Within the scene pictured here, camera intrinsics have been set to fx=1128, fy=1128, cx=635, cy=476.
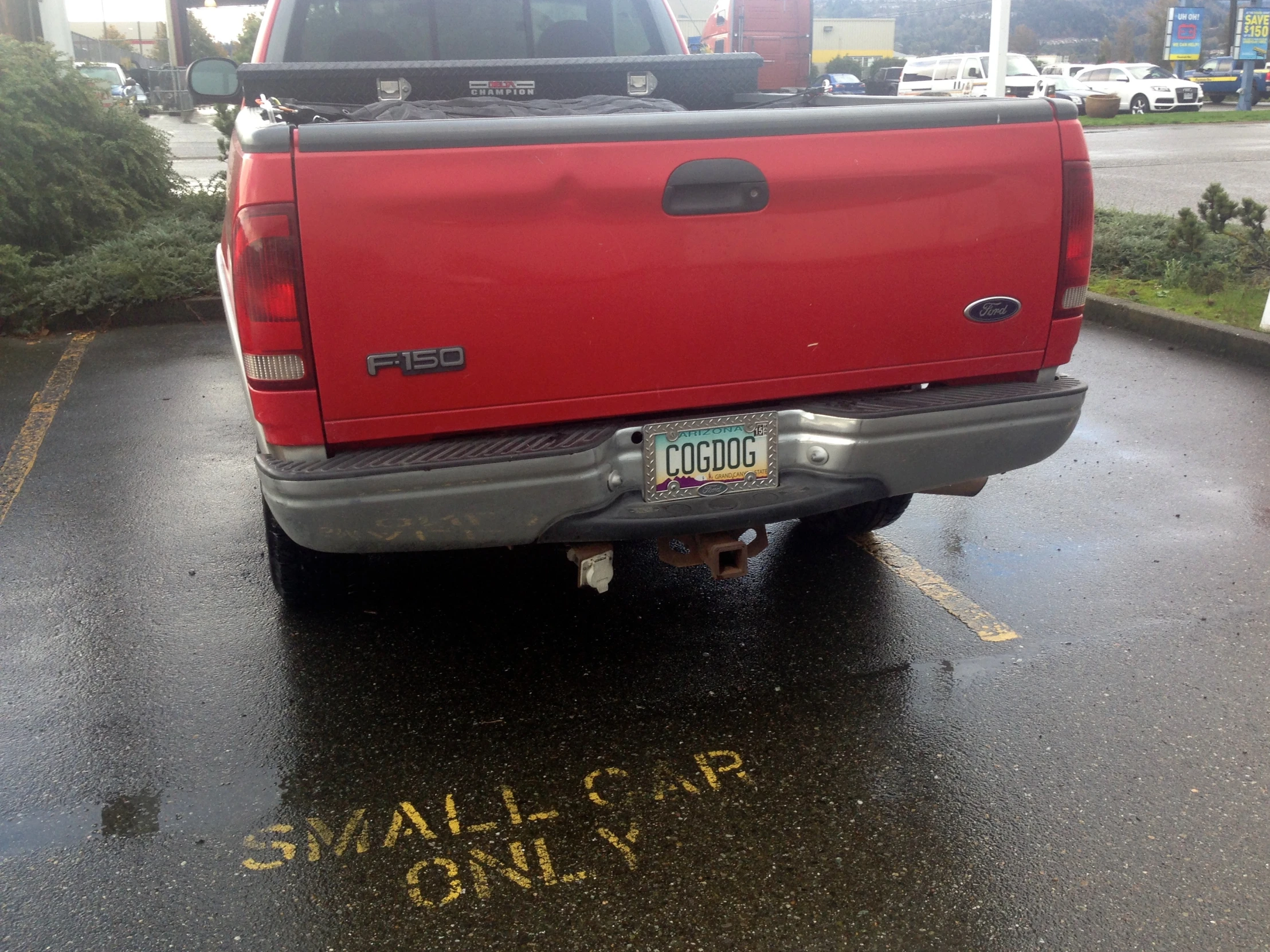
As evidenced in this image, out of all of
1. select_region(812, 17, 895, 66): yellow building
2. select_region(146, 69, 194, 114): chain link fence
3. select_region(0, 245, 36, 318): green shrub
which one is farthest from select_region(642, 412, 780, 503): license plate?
select_region(812, 17, 895, 66): yellow building

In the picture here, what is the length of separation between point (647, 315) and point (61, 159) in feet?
27.0

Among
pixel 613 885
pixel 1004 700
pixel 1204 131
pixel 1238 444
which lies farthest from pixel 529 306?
pixel 1204 131

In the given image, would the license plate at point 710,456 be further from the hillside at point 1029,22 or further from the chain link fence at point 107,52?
the hillside at point 1029,22

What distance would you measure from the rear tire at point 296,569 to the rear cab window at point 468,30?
2.48m

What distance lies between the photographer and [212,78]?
5.16 metres

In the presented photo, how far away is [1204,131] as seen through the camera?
2450 centimetres

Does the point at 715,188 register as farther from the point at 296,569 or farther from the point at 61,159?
the point at 61,159

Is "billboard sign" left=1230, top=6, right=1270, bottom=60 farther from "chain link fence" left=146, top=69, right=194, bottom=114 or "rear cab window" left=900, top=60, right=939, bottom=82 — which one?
"chain link fence" left=146, top=69, right=194, bottom=114

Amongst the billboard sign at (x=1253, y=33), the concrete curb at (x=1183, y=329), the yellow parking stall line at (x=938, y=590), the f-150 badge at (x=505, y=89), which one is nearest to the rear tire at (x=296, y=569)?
the yellow parking stall line at (x=938, y=590)

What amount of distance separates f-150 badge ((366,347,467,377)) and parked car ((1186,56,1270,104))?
1626 inches

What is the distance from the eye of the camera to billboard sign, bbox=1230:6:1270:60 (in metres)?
31.4

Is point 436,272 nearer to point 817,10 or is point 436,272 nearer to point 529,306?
point 529,306

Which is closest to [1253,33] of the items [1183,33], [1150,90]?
[1150,90]

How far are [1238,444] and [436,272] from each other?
14.5 ft
